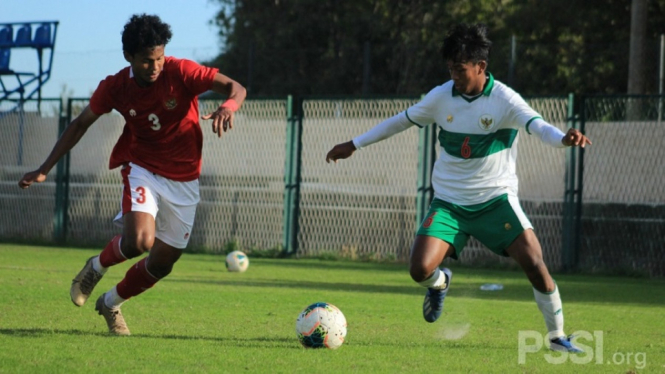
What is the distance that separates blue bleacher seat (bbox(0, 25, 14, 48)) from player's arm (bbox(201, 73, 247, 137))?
20764mm

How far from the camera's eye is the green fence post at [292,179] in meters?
18.8

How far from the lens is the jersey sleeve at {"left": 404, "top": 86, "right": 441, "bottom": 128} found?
7840mm

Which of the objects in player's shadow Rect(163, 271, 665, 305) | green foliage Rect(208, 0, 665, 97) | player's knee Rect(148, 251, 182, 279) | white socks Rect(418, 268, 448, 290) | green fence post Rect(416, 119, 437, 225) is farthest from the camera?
green foliage Rect(208, 0, 665, 97)

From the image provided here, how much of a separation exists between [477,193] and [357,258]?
1073 centimetres

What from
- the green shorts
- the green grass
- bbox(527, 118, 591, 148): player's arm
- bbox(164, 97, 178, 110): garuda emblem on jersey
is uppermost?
bbox(164, 97, 178, 110): garuda emblem on jersey

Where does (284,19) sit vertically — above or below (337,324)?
above

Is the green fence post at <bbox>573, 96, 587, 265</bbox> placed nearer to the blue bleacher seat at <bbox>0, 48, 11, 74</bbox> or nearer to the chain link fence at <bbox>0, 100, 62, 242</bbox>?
the chain link fence at <bbox>0, 100, 62, 242</bbox>

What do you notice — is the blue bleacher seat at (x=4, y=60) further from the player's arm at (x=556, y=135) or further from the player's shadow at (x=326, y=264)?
the player's arm at (x=556, y=135)

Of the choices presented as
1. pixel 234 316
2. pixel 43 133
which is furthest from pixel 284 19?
pixel 234 316

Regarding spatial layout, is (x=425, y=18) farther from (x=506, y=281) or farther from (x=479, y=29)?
(x=479, y=29)

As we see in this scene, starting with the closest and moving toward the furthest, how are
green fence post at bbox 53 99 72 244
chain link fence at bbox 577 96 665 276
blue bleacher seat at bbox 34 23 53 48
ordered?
A: chain link fence at bbox 577 96 665 276
green fence post at bbox 53 99 72 244
blue bleacher seat at bbox 34 23 53 48

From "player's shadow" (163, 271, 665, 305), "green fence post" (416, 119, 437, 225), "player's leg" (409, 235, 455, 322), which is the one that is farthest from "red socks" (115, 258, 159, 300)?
"green fence post" (416, 119, 437, 225)

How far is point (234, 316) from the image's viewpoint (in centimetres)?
939

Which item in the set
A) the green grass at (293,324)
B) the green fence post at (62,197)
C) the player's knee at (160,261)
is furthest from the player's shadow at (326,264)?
the player's knee at (160,261)
